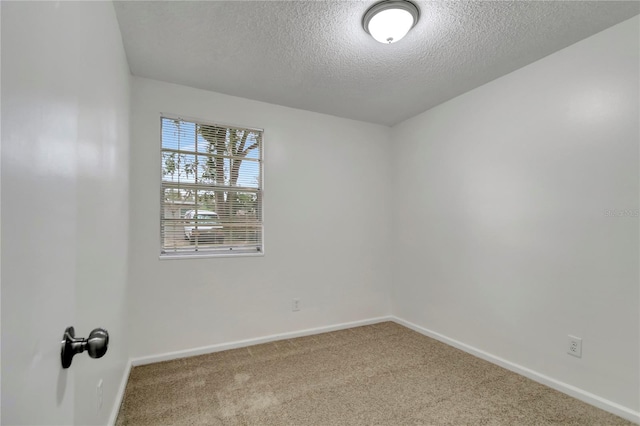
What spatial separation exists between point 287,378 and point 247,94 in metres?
2.60

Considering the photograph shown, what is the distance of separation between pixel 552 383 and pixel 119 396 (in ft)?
10.1

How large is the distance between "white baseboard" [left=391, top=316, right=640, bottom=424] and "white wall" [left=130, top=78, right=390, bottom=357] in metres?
1.05

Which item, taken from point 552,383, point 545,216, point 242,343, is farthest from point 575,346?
point 242,343

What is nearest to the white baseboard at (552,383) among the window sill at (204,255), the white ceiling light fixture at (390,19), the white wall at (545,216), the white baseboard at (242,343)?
the white wall at (545,216)

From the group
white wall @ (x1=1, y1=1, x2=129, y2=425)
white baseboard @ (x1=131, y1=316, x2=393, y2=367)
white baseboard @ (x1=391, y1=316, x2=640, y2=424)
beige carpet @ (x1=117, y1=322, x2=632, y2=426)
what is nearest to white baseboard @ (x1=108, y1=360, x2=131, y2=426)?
beige carpet @ (x1=117, y1=322, x2=632, y2=426)

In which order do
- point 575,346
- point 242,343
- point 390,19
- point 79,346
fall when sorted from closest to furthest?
point 79,346, point 390,19, point 575,346, point 242,343

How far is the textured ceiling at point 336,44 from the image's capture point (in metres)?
1.86

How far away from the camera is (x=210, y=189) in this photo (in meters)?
3.00

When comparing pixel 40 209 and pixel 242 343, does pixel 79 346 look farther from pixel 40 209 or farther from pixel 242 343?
pixel 242 343

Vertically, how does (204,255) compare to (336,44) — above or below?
below

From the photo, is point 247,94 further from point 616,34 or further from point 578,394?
point 578,394

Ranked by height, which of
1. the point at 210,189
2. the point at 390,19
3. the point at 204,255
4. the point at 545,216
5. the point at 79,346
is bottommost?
the point at 204,255

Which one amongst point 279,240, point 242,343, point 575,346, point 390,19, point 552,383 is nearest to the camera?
point 390,19

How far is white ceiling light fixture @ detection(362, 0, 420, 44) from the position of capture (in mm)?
1793
